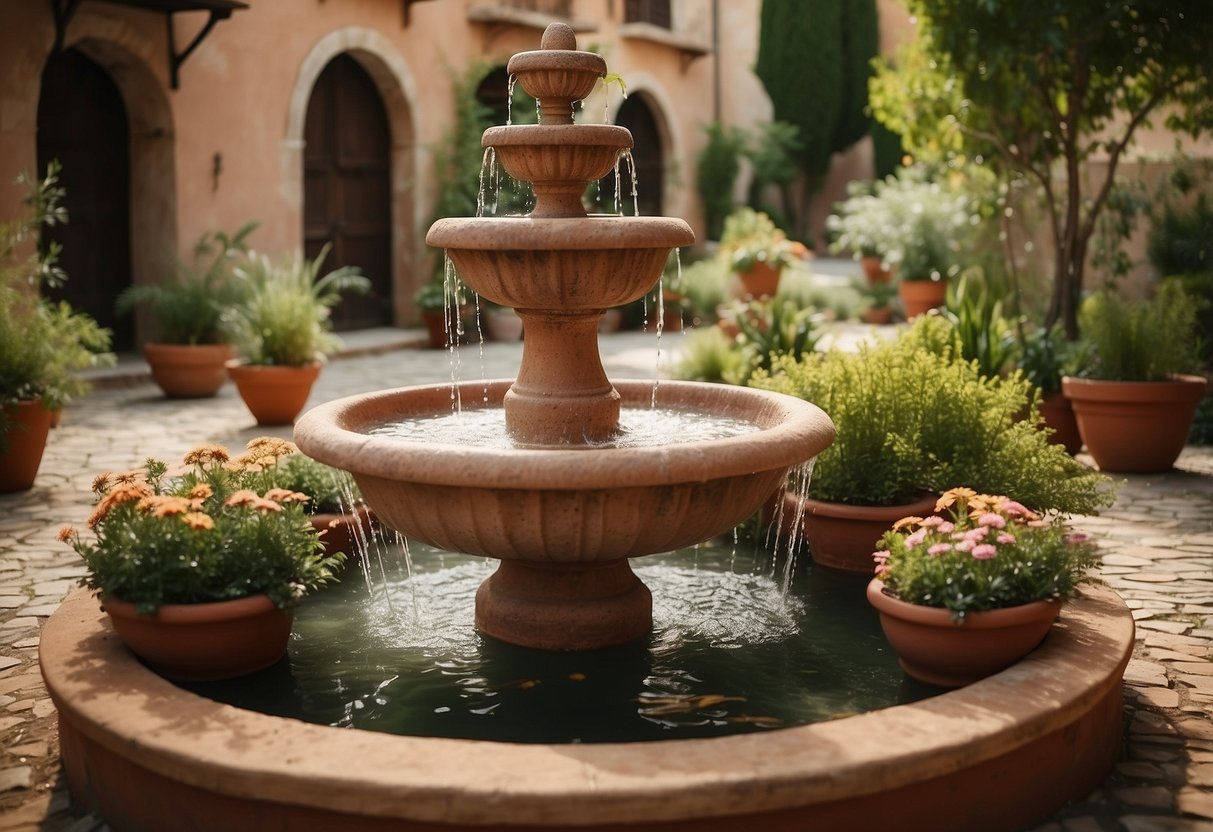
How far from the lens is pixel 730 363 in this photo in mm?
9031

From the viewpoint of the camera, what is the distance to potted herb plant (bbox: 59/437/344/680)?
12.7 feet

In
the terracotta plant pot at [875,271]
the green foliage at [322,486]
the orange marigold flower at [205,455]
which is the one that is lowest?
the green foliage at [322,486]

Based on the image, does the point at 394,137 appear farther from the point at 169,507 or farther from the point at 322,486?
the point at 169,507

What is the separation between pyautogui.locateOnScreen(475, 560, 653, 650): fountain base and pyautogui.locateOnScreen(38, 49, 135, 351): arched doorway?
8.21m

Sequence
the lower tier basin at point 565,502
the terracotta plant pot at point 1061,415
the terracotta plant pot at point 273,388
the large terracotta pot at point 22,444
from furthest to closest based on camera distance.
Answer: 1. the terracotta plant pot at point 273,388
2. the terracotta plant pot at point 1061,415
3. the large terracotta pot at point 22,444
4. the lower tier basin at point 565,502

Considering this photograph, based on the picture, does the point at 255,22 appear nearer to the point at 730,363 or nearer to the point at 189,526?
the point at 730,363

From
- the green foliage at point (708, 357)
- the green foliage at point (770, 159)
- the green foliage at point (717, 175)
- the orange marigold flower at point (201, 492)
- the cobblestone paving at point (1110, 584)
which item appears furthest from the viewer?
the green foliage at point (770, 159)

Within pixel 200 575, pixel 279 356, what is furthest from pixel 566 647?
pixel 279 356

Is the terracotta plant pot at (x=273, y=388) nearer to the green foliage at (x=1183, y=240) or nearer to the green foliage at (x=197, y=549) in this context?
the green foliage at (x=197, y=549)

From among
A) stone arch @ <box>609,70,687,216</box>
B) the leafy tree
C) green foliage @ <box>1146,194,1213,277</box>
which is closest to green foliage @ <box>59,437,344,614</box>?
the leafy tree

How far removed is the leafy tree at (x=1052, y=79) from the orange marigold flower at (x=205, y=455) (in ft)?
18.3

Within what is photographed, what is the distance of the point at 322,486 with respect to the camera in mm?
5613

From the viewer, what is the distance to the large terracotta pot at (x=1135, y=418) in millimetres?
7418

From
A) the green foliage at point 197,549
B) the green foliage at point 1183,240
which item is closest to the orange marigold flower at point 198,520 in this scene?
the green foliage at point 197,549
